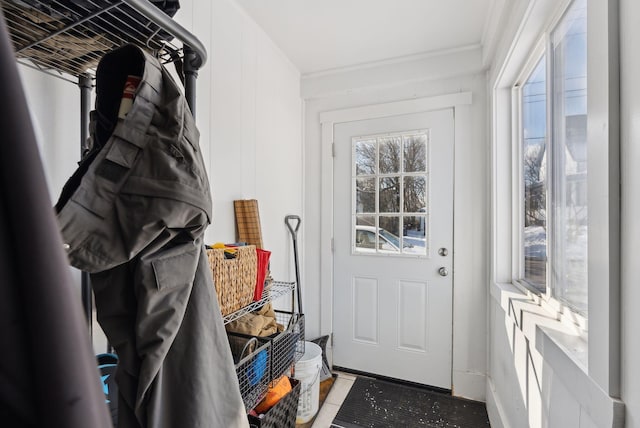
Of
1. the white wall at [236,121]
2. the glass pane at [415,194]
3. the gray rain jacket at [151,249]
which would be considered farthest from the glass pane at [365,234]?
the gray rain jacket at [151,249]

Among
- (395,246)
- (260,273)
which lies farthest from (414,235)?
(260,273)

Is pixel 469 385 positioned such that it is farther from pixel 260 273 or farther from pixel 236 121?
pixel 236 121

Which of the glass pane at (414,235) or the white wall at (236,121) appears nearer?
the white wall at (236,121)

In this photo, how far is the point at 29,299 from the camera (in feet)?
0.51

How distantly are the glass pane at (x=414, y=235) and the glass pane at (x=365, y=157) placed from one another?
18.9 inches

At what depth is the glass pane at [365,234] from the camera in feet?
8.19

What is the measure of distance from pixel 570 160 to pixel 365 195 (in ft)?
4.77

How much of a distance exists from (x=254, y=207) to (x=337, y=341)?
4.69 ft

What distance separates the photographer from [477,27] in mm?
1994

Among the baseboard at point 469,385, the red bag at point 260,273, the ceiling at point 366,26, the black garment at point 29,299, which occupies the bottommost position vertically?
the baseboard at point 469,385

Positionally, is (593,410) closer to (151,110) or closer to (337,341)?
(151,110)

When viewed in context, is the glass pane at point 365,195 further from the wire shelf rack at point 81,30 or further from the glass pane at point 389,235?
the wire shelf rack at point 81,30

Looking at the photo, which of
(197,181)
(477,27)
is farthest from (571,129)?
(197,181)

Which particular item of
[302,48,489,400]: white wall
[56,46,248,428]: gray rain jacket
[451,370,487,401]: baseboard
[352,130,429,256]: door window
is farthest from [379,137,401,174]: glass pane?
[56,46,248,428]: gray rain jacket
